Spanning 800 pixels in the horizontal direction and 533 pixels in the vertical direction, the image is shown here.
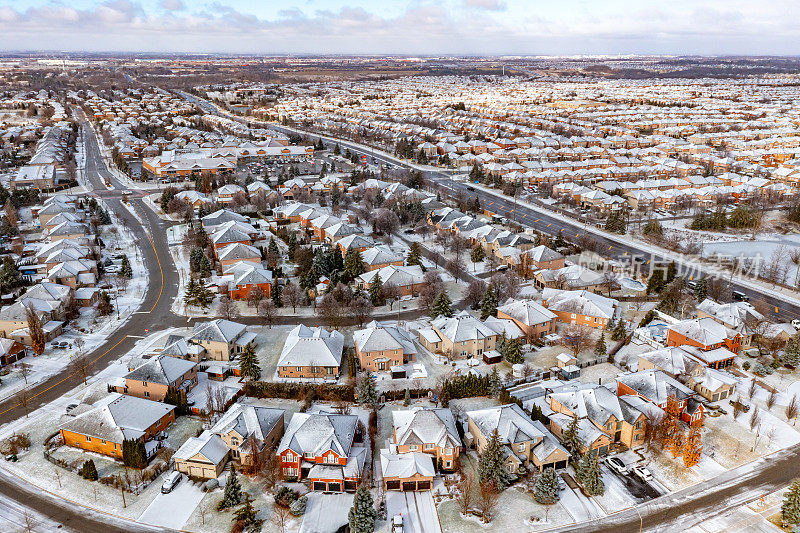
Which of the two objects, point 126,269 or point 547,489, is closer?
point 547,489

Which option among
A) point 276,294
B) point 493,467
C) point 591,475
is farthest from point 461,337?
point 276,294

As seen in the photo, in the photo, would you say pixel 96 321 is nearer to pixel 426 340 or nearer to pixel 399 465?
pixel 426 340

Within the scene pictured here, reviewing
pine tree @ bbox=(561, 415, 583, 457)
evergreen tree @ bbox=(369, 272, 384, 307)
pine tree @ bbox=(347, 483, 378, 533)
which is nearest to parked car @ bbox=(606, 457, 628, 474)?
pine tree @ bbox=(561, 415, 583, 457)

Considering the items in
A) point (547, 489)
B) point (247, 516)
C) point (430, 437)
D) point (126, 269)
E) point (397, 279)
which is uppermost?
point (397, 279)

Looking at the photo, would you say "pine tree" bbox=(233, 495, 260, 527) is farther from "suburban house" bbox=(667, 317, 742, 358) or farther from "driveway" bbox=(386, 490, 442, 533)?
"suburban house" bbox=(667, 317, 742, 358)

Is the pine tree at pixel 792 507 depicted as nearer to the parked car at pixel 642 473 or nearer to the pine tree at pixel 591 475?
the parked car at pixel 642 473

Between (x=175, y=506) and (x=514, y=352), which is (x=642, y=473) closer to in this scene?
(x=514, y=352)
